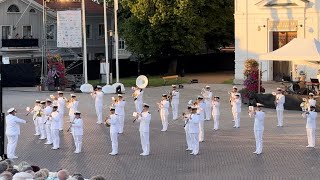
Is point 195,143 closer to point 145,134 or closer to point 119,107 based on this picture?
point 145,134

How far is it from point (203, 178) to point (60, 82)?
28017 millimetres

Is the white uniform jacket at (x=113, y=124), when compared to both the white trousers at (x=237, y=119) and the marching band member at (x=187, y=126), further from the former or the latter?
the white trousers at (x=237, y=119)

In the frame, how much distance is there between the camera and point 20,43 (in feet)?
188

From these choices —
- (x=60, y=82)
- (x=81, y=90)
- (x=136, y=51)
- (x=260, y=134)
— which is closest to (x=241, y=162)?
(x=260, y=134)

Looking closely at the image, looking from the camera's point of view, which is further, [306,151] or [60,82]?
[60,82]

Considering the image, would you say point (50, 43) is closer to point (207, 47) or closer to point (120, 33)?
point (120, 33)

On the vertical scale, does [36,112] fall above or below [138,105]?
above

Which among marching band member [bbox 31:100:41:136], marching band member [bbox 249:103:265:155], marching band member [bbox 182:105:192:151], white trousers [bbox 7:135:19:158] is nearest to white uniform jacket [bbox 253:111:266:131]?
marching band member [bbox 249:103:265:155]

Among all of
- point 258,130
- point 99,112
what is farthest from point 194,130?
point 99,112

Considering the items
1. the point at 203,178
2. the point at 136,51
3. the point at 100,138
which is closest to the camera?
the point at 203,178

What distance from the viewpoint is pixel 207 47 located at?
60938 mm

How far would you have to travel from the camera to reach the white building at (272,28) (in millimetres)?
45344

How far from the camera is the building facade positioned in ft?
188

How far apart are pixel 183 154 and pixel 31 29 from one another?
4158cm
